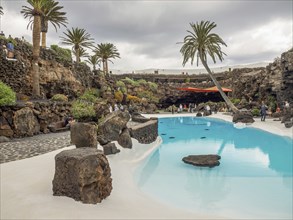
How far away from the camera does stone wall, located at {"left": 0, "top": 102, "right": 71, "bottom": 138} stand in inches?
431

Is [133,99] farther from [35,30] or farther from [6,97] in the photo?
[6,97]

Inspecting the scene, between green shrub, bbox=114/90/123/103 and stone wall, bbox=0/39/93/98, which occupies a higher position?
stone wall, bbox=0/39/93/98

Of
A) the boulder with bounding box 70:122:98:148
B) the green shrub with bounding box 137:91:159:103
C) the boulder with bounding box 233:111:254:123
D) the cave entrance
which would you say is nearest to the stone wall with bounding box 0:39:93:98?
the green shrub with bounding box 137:91:159:103

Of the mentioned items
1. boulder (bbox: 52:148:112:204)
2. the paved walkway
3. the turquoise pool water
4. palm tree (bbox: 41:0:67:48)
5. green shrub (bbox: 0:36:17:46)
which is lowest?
the turquoise pool water

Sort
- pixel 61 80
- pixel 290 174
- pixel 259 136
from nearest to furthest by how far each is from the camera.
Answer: pixel 290 174 < pixel 259 136 < pixel 61 80

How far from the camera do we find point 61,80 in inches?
926

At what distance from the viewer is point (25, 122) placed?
449 inches

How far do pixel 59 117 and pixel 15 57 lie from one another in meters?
7.29

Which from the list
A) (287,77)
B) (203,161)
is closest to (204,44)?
(287,77)

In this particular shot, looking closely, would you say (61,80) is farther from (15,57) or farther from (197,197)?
(197,197)

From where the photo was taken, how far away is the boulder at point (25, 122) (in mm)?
11109

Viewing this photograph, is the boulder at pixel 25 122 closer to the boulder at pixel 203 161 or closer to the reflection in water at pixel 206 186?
the boulder at pixel 203 161

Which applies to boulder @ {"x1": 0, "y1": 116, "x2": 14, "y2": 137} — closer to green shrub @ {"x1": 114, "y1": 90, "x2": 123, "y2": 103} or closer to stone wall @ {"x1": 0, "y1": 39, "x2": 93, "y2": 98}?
stone wall @ {"x1": 0, "y1": 39, "x2": 93, "y2": 98}

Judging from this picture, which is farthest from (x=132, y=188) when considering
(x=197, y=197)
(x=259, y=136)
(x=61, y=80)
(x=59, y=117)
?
(x=61, y=80)
